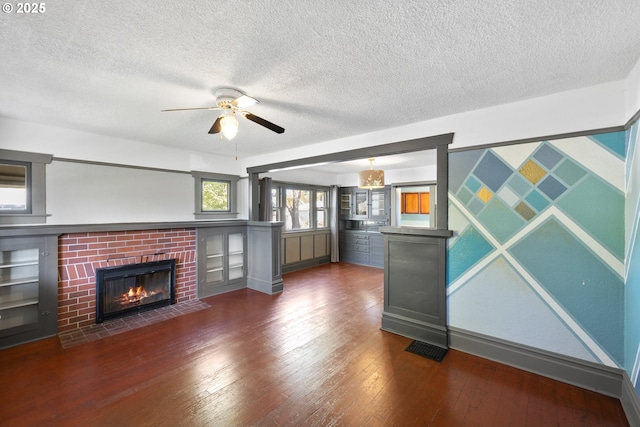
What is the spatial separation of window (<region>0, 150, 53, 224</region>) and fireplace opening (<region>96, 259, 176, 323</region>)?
3.22 feet

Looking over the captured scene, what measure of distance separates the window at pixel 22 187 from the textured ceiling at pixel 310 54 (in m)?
0.56

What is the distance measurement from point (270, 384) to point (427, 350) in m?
1.67

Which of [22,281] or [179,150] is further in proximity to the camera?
[179,150]

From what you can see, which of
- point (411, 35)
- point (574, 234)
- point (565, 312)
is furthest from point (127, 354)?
point (574, 234)

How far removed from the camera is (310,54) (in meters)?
1.76

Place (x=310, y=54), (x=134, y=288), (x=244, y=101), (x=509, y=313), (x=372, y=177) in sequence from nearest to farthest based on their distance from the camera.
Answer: (x=310, y=54)
(x=244, y=101)
(x=509, y=313)
(x=134, y=288)
(x=372, y=177)

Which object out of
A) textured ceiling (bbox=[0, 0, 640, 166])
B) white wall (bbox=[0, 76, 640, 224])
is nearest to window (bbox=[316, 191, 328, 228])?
white wall (bbox=[0, 76, 640, 224])

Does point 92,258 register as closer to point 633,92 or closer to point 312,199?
point 312,199

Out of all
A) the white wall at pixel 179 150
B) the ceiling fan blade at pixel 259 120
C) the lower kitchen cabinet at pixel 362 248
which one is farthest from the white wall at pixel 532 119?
the lower kitchen cabinet at pixel 362 248

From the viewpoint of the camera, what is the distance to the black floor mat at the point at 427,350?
8.96ft

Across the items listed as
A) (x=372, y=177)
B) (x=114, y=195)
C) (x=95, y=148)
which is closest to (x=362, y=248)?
(x=372, y=177)

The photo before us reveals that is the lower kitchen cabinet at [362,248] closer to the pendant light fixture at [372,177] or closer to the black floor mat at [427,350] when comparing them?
the pendant light fixture at [372,177]

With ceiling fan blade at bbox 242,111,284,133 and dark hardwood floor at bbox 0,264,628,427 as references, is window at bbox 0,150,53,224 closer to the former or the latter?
dark hardwood floor at bbox 0,264,628,427

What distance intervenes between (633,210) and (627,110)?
778 mm
